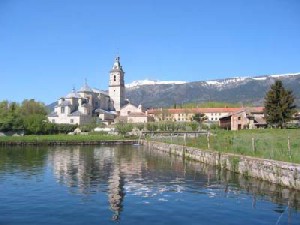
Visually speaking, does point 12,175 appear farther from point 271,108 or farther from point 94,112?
point 94,112

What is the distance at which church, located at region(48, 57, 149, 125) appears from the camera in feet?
464

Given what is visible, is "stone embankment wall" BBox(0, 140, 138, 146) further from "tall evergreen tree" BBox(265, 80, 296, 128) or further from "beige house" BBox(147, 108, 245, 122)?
"beige house" BBox(147, 108, 245, 122)

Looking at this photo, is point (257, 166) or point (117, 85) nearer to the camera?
point (257, 166)

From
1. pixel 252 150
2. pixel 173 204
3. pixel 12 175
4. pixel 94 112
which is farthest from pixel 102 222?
pixel 94 112

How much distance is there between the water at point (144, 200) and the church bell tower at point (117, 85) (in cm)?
14750

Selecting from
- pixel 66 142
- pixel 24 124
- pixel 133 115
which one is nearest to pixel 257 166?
pixel 66 142

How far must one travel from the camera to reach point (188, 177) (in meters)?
25.2

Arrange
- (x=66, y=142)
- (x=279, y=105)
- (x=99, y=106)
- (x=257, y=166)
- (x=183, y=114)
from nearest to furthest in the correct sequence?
(x=257, y=166)
(x=279, y=105)
(x=66, y=142)
(x=99, y=106)
(x=183, y=114)

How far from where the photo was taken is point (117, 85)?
173m

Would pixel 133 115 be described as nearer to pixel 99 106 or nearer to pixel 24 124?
pixel 99 106

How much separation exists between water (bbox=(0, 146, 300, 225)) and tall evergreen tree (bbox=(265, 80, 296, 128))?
52.6 meters

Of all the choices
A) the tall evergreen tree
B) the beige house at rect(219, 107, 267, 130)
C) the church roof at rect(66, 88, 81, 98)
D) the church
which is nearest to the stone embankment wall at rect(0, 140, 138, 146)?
the tall evergreen tree

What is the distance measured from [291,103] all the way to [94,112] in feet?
304

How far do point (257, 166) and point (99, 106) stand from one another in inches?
5661
